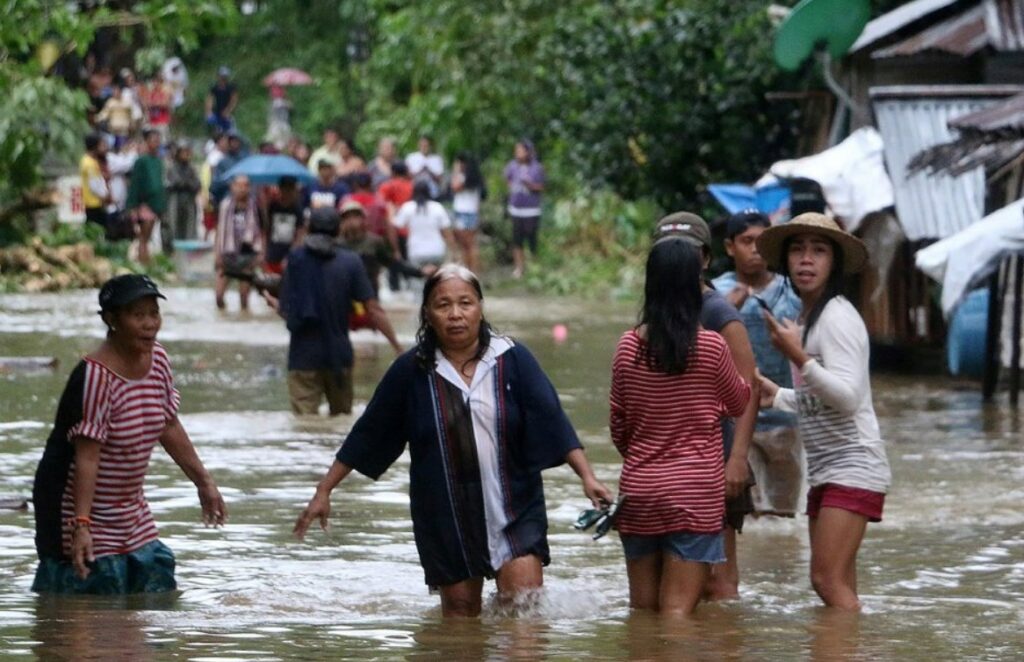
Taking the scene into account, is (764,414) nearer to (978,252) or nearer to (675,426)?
(675,426)

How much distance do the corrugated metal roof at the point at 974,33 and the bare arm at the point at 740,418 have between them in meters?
11.4

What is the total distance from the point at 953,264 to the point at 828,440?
6.93m

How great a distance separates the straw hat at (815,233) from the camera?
8.31 metres

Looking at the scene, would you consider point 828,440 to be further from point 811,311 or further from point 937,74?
point 937,74

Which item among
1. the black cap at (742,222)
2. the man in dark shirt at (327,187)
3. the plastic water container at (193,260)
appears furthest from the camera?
the plastic water container at (193,260)

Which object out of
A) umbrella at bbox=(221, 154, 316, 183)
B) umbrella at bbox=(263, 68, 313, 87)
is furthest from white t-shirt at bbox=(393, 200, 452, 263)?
umbrella at bbox=(263, 68, 313, 87)

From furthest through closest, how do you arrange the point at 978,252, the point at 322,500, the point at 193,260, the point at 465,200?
the point at 193,260 < the point at 465,200 < the point at 978,252 < the point at 322,500

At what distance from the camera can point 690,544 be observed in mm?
7844

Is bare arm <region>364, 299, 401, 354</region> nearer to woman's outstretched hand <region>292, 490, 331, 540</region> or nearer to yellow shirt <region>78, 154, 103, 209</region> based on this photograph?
woman's outstretched hand <region>292, 490, 331, 540</region>

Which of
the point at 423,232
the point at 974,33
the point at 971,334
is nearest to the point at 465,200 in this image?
the point at 423,232

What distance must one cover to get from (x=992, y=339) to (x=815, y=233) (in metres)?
8.90

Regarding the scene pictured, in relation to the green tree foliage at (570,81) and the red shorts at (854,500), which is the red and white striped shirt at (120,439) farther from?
the green tree foliage at (570,81)

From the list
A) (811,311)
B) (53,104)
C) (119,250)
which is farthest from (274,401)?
(119,250)

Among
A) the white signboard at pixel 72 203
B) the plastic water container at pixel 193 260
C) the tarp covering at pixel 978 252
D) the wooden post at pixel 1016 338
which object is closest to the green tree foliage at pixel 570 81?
the plastic water container at pixel 193 260
